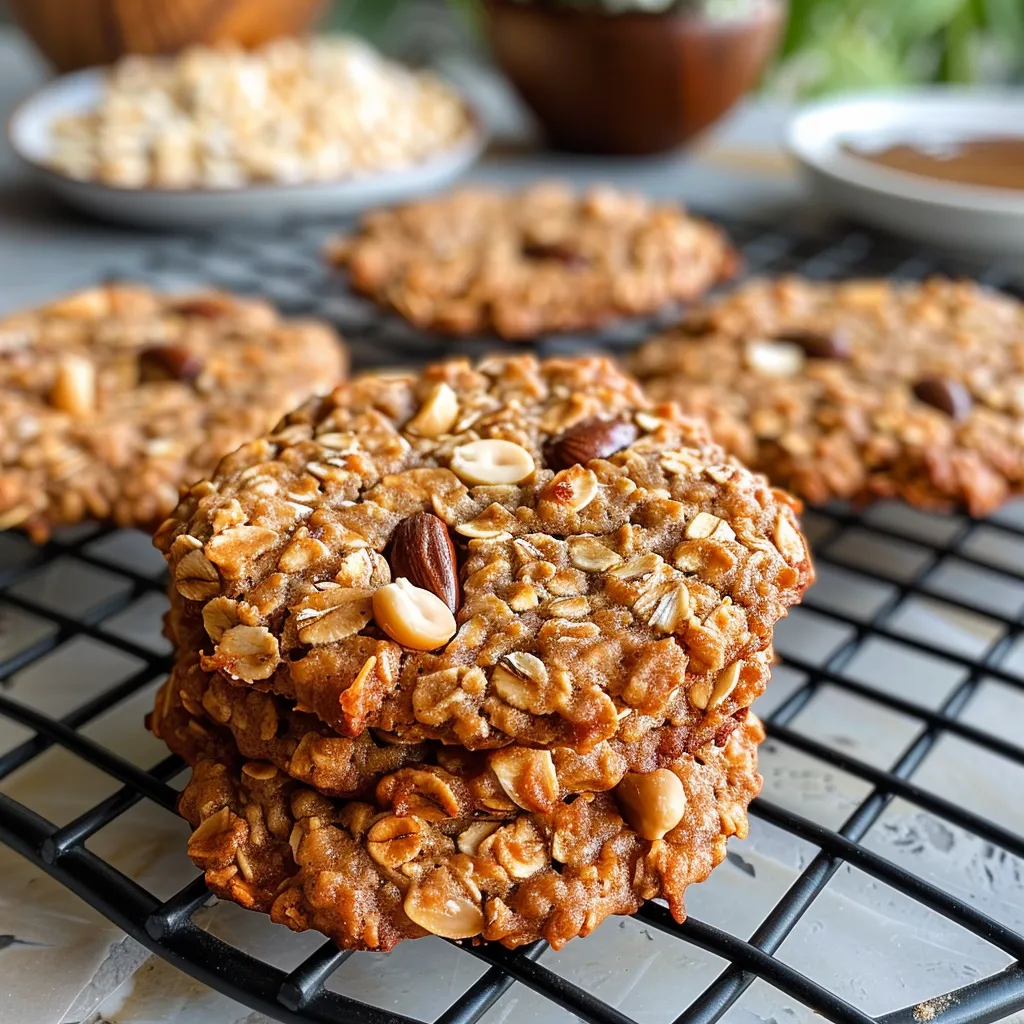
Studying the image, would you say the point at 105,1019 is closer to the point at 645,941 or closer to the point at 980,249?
the point at 645,941

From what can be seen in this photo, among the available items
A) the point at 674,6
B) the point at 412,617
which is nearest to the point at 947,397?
the point at 412,617

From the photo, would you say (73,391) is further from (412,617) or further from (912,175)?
(912,175)

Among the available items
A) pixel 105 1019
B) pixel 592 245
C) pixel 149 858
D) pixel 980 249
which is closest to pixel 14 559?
pixel 149 858

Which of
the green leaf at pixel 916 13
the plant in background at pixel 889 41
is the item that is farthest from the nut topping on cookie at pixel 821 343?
the green leaf at pixel 916 13

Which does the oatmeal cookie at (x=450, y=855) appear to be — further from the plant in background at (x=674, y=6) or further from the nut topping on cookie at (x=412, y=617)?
the plant in background at (x=674, y=6)

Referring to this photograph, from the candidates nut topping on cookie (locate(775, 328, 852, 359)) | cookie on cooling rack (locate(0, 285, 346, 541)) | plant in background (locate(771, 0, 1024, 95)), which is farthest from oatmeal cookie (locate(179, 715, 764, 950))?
plant in background (locate(771, 0, 1024, 95))

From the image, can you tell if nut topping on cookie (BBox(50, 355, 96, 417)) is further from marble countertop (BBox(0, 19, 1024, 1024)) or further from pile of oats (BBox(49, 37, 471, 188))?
pile of oats (BBox(49, 37, 471, 188))
